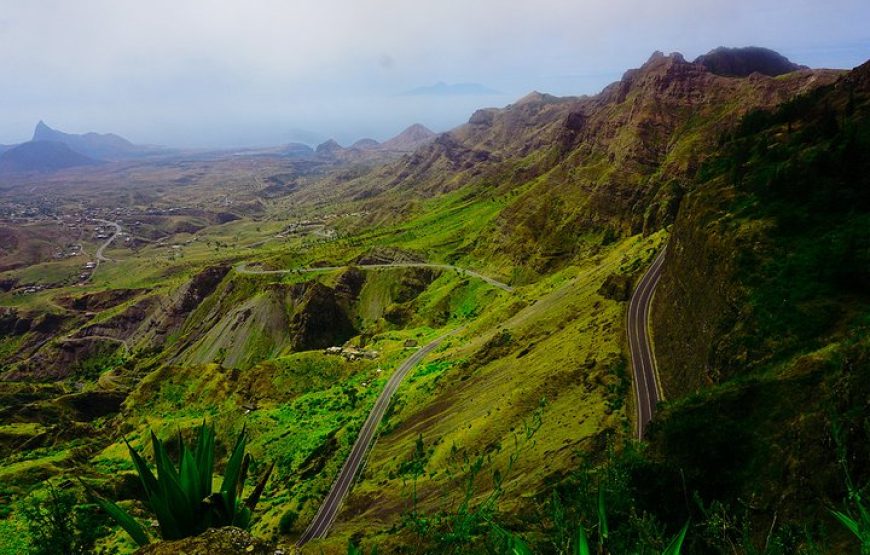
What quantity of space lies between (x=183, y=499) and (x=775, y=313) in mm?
30793

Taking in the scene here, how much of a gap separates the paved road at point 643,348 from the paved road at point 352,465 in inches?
1006

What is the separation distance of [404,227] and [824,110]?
464 feet

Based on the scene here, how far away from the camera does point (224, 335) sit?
4188 inches

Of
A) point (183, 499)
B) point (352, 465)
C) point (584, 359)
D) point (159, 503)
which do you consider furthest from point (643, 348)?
point (159, 503)

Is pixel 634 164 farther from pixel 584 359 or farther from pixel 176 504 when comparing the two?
pixel 176 504

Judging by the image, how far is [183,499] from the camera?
7.35 meters

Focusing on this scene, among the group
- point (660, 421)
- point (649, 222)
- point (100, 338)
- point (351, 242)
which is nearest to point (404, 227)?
point (351, 242)

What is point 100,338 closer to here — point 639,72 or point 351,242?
point 351,242

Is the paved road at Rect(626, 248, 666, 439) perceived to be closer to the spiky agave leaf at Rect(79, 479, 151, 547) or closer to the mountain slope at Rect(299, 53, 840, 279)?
the mountain slope at Rect(299, 53, 840, 279)

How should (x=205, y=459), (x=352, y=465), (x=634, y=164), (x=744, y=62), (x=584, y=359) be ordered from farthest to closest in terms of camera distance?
(x=744, y=62), (x=634, y=164), (x=352, y=465), (x=584, y=359), (x=205, y=459)

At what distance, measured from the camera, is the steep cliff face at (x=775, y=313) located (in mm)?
17234

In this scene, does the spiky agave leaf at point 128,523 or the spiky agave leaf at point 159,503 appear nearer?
the spiky agave leaf at point 128,523

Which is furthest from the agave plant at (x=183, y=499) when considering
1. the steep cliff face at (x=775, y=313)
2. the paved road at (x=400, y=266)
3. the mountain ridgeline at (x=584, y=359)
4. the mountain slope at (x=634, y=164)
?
the paved road at (x=400, y=266)

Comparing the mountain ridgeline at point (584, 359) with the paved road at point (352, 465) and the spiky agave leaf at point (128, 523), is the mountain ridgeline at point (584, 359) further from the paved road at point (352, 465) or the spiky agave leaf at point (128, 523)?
the spiky agave leaf at point (128, 523)
